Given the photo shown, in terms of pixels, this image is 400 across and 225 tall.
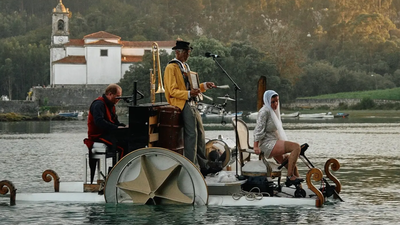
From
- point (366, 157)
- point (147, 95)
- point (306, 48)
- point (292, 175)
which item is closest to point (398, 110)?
point (147, 95)

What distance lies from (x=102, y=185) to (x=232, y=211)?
195cm

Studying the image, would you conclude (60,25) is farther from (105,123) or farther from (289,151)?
(289,151)

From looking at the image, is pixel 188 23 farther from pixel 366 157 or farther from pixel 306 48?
pixel 366 157

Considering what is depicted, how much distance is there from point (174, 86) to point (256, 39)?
129 m

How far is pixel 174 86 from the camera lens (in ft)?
40.7

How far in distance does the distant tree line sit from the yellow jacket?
7938 cm

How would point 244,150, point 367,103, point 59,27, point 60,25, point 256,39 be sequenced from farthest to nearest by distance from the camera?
point 256,39 → point 59,27 → point 60,25 → point 367,103 → point 244,150

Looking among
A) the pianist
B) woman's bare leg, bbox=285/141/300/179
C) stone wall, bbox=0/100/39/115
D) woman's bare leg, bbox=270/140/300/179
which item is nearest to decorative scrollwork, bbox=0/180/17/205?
the pianist

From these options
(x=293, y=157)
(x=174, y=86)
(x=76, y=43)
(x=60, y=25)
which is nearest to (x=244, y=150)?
(x=293, y=157)

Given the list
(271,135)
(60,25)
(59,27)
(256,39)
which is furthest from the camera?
(256,39)

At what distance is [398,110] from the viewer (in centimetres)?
9338

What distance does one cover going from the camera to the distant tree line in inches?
3885

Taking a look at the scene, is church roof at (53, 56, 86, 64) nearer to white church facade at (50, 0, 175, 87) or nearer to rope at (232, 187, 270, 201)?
white church facade at (50, 0, 175, 87)

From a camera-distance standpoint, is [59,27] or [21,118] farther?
[59,27]
